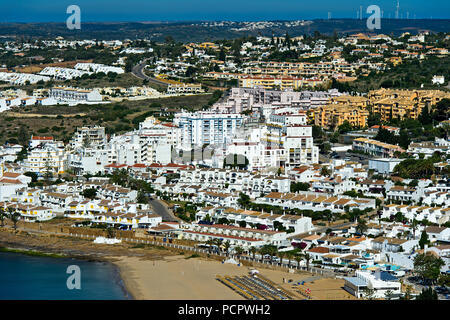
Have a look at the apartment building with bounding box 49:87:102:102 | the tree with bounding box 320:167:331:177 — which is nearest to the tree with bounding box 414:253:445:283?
the tree with bounding box 320:167:331:177

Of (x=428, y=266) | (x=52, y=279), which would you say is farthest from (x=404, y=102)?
(x=52, y=279)

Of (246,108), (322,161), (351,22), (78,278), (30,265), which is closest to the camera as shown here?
(78,278)

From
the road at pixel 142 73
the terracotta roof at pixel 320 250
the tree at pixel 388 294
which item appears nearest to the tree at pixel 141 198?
the terracotta roof at pixel 320 250

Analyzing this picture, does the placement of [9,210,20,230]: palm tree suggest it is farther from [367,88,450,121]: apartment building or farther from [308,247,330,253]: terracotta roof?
[367,88,450,121]: apartment building

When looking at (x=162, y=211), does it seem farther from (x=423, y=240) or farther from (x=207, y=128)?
(x=207, y=128)

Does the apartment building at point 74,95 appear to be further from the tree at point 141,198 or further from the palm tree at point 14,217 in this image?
the palm tree at point 14,217
